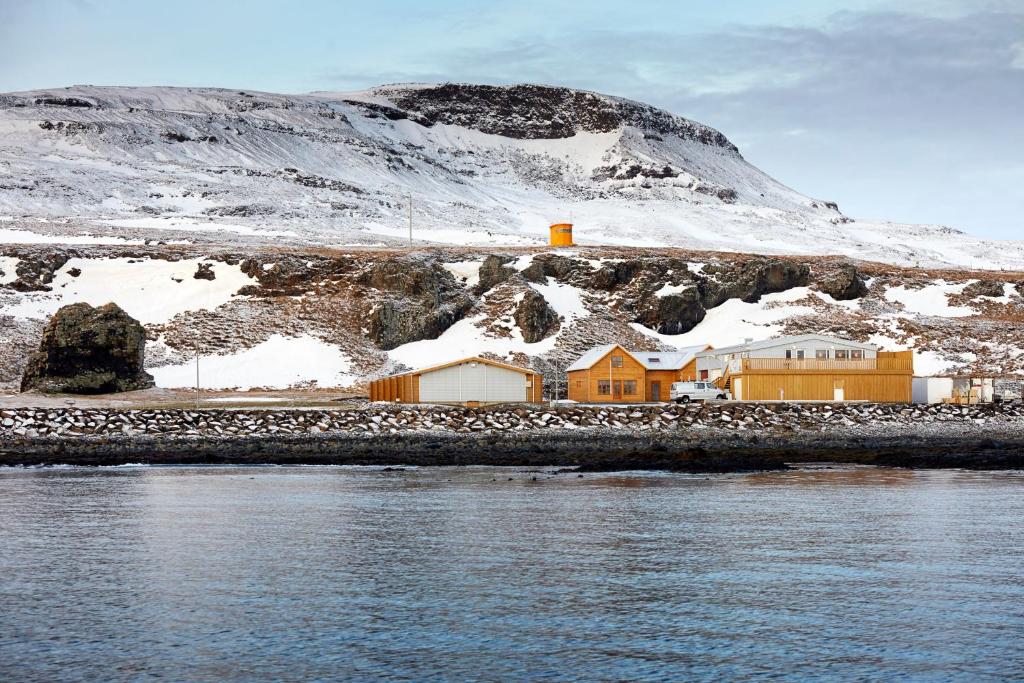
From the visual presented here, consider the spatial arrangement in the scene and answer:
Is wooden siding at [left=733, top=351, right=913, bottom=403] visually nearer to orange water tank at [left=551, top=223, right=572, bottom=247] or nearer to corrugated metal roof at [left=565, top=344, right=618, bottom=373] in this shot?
corrugated metal roof at [left=565, top=344, right=618, bottom=373]

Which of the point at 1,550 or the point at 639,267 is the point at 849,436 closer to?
the point at 1,550

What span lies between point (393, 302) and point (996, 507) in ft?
242

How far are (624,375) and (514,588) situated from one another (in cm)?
6665

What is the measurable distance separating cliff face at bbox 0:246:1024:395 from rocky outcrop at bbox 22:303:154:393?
267 inches

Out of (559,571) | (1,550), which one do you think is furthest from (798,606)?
(1,550)

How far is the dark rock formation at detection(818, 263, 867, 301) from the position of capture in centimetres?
10888

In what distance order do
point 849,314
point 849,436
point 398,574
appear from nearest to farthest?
point 398,574
point 849,436
point 849,314

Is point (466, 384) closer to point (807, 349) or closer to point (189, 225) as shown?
point (807, 349)

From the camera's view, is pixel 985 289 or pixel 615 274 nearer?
pixel 615 274

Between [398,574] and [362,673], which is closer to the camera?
[362,673]

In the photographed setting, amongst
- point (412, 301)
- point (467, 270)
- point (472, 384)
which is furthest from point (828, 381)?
point (467, 270)

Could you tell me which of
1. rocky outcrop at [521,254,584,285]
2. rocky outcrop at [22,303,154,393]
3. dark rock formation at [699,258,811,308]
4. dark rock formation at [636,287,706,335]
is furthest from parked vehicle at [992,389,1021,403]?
rocky outcrop at [22,303,154,393]

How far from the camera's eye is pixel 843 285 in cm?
10894

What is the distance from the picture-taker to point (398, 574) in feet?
51.5
